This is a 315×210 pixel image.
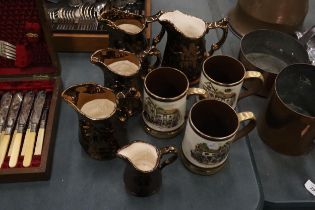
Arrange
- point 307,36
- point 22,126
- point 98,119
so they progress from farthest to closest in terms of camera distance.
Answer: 1. point 307,36
2. point 22,126
3. point 98,119

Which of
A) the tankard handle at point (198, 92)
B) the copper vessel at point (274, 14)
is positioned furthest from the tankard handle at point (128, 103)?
the copper vessel at point (274, 14)

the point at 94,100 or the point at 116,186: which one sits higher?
the point at 94,100

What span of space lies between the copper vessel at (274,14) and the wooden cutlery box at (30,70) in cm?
51

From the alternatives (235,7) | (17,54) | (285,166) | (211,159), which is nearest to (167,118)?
(211,159)

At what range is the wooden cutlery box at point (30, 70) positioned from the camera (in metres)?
0.64

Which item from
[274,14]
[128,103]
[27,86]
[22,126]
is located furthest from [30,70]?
[274,14]

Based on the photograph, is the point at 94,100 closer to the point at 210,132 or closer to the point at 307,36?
the point at 210,132

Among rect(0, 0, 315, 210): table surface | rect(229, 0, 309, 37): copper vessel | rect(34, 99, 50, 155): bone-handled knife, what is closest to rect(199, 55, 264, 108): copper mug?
rect(0, 0, 315, 210): table surface

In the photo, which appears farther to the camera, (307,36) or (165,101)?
(307,36)

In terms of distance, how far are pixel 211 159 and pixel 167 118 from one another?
0.12 metres

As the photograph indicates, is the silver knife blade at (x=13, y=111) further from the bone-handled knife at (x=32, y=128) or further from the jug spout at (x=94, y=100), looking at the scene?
the jug spout at (x=94, y=100)

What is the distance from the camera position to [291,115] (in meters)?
0.64

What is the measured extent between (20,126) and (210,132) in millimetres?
379

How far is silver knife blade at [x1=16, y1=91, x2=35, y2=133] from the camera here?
69cm
